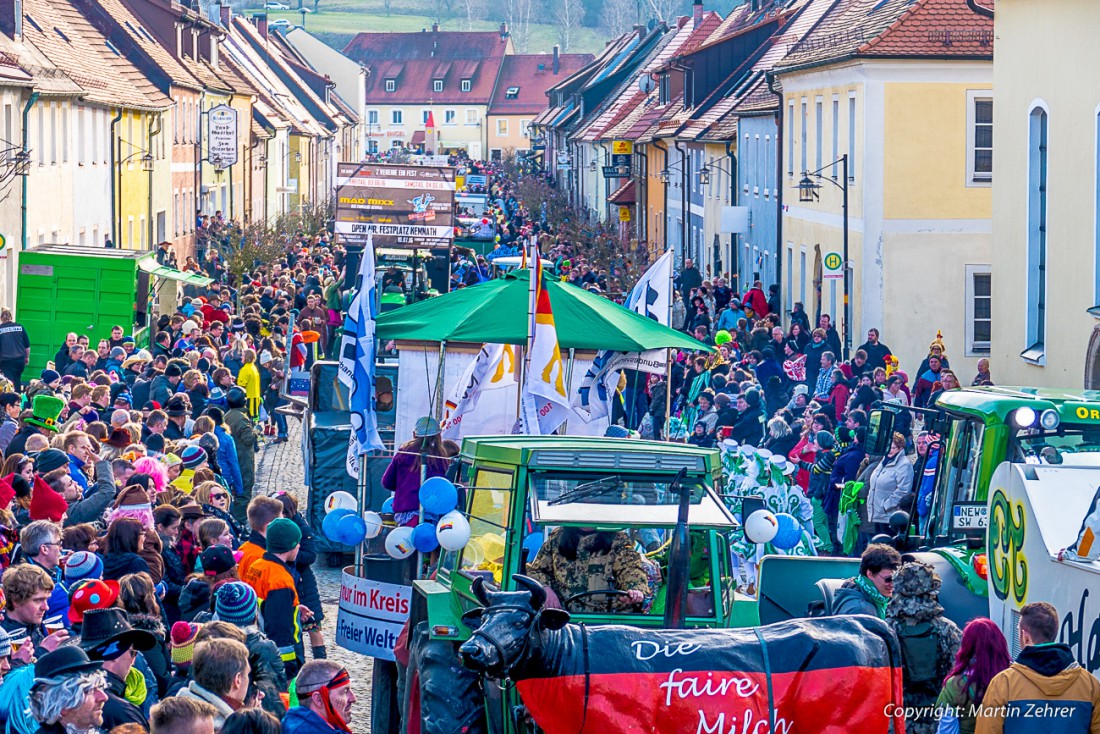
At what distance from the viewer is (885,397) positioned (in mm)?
18547

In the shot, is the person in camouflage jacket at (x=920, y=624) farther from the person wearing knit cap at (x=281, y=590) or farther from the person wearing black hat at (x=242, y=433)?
the person wearing black hat at (x=242, y=433)

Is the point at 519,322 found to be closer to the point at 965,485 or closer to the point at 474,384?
the point at 474,384

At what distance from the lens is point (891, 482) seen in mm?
13562

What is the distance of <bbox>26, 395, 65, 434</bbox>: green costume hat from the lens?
47.2ft

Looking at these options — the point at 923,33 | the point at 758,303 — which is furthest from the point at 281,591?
the point at 758,303

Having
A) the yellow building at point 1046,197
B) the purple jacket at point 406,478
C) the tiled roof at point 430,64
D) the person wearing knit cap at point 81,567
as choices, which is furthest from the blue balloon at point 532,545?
the tiled roof at point 430,64

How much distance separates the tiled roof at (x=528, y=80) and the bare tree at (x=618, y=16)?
29.3 meters

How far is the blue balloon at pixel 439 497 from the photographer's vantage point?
30.3 feet

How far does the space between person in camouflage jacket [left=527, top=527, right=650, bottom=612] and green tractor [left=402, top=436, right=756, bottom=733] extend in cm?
3

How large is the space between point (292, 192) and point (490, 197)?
19.0 meters

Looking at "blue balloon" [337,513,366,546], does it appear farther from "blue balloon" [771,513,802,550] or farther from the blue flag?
the blue flag

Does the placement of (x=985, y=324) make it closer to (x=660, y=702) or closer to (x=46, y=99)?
(x=46, y=99)

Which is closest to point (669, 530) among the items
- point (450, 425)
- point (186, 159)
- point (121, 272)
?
point (450, 425)

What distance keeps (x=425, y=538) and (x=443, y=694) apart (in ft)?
6.55
